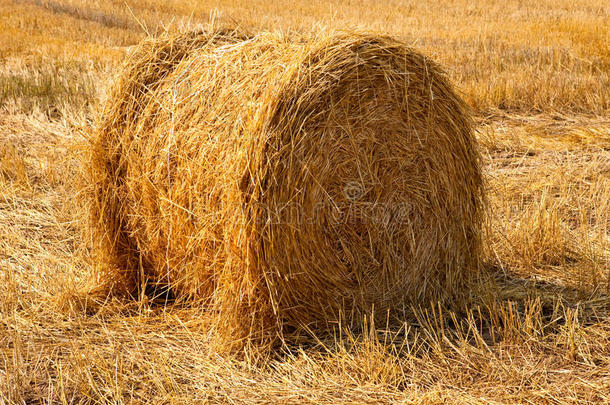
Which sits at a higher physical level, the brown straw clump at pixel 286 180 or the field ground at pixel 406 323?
the brown straw clump at pixel 286 180

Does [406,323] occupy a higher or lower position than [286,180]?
lower

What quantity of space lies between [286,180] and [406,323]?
3.28 ft

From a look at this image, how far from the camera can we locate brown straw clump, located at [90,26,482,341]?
145 inches

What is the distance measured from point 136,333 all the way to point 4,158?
3439mm

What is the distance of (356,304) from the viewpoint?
162 inches

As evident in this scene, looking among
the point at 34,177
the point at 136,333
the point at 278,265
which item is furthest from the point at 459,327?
the point at 34,177

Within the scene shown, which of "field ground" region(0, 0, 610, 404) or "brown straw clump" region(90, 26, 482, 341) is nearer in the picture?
"field ground" region(0, 0, 610, 404)

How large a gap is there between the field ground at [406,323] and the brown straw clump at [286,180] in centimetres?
24

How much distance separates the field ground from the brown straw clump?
244 millimetres

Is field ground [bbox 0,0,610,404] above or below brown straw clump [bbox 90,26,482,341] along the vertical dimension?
below

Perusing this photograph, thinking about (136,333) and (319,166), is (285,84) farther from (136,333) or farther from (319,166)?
(136,333)

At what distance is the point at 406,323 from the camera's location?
13.0 feet

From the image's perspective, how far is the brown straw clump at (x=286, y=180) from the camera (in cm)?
368

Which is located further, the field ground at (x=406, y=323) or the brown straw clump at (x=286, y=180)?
the brown straw clump at (x=286, y=180)
